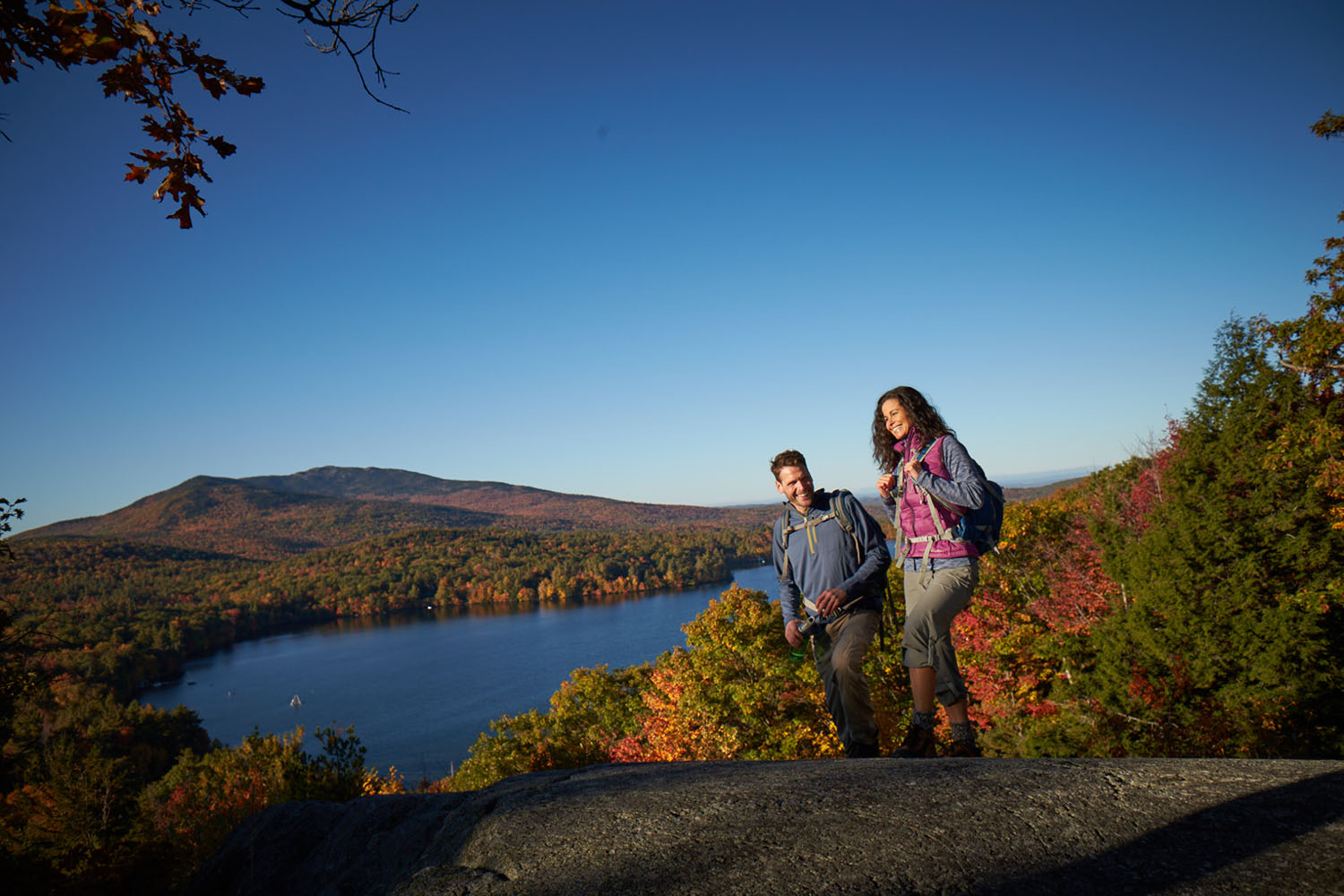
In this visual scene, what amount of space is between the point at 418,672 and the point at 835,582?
92.9 m

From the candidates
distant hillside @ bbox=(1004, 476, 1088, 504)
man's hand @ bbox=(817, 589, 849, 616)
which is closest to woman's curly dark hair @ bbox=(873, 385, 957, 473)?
man's hand @ bbox=(817, 589, 849, 616)

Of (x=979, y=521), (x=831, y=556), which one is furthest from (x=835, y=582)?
(x=979, y=521)

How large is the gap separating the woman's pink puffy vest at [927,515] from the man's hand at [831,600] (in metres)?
0.53

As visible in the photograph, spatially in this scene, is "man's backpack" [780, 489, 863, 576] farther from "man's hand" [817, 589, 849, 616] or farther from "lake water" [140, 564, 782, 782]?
"lake water" [140, 564, 782, 782]

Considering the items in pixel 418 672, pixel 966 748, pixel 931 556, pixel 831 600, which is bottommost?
pixel 418 672

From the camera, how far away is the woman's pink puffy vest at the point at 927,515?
4105 millimetres

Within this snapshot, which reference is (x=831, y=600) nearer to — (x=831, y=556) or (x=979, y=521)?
(x=831, y=556)

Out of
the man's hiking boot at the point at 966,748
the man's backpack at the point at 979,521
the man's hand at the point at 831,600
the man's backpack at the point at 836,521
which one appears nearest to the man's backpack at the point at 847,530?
the man's backpack at the point at 836,521

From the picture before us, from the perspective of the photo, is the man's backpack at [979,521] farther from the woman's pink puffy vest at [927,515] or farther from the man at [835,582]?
the man at [835,582]

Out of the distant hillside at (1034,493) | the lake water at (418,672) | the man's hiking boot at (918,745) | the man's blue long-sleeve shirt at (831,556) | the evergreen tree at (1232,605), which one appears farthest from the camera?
the lake water at (418,672)

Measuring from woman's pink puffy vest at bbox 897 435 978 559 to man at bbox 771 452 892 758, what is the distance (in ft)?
0.79

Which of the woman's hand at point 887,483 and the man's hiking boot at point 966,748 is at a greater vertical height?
the woman's hand at point 887,483

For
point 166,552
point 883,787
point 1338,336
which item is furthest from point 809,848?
point 166,552

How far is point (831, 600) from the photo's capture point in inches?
→ 168
